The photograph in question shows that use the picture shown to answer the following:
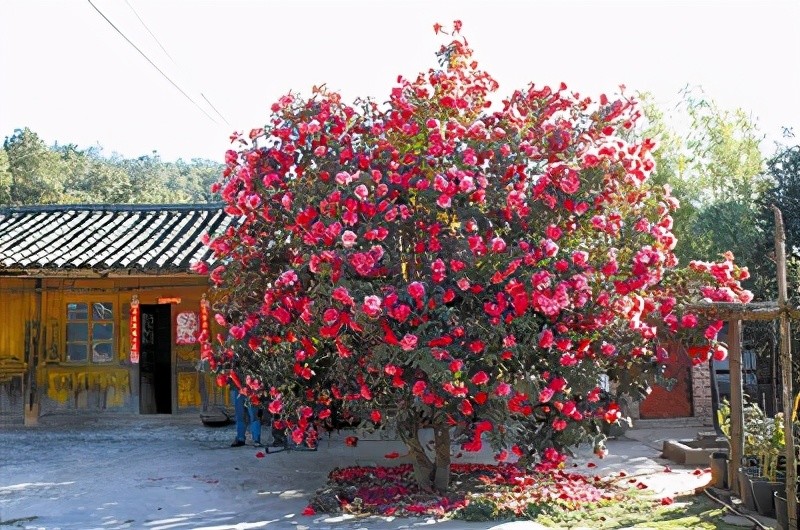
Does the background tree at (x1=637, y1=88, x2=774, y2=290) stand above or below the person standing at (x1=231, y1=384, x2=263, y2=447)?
above

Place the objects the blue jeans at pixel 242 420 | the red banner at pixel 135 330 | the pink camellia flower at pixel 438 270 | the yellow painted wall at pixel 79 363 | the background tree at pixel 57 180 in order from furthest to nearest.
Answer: the background tree at pixel 57 180 → the yellow painted wall at pixel 79 363 → the red banner at pixel 135 330 → the blue jeans at pixel 242 420 → the pink camellia flower at pixel 438 270

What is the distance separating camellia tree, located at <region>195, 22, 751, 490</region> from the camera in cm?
719

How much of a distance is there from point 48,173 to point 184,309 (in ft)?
108

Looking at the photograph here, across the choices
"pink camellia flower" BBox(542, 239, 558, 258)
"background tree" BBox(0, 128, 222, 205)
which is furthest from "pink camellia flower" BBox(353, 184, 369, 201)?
"background tree" BBox(0, 128, 222, 205)

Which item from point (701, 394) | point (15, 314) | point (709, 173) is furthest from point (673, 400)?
point (15, 314)

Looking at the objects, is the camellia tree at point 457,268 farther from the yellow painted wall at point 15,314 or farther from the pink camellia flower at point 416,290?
the yellow painted wall at point 15,314

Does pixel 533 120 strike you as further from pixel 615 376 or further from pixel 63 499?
pixel 63 499

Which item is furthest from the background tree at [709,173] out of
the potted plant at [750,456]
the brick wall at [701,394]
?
the potted plant at [750,456]

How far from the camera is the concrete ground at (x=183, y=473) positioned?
800cm

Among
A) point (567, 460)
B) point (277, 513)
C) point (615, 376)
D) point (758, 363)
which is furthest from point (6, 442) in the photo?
point (758, 363)

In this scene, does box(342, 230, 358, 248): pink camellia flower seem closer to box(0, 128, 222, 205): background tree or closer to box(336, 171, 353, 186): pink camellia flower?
box(336, 171, 353, 186): pink camellia flower

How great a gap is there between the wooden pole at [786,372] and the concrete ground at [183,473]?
2.15 m

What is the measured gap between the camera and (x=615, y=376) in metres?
8.15

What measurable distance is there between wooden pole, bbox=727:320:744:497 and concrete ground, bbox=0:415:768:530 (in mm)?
742
